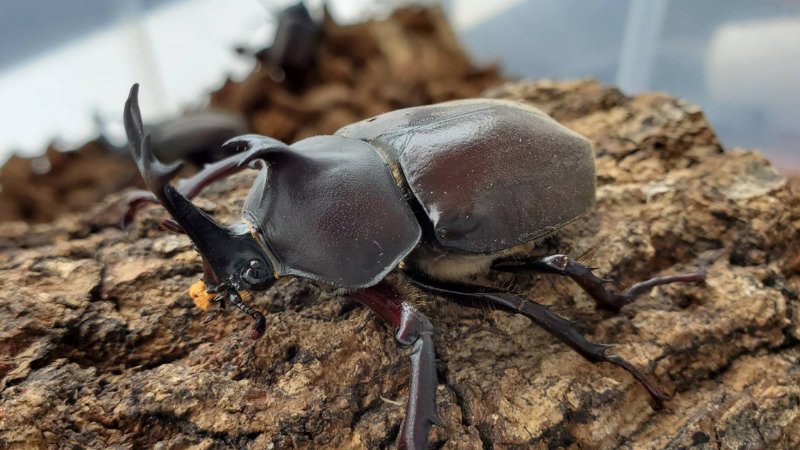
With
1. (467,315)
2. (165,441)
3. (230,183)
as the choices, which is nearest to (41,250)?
(230,183)

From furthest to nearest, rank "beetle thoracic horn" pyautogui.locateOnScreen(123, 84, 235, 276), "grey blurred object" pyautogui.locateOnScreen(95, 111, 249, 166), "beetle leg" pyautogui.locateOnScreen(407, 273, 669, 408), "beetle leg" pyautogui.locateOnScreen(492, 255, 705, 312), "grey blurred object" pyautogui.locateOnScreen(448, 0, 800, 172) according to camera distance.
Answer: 1. "grey blurred object" pyautogui.locateOnScreen(95, 111, 249, 166)
2. "grey blurred object" pyautogui.locateOnScreen(448, 0, 800, 172)
3. "beetle leg" pyautogui.locateOnScreen(492, 255, 705, 312)
4. "beetle leg" pyautogui.locateOnScreen(407, 273, 669, 408)
5. "beetle thoracic horn" pyautogui.locateOnScreen(123, 84, 235, 276)

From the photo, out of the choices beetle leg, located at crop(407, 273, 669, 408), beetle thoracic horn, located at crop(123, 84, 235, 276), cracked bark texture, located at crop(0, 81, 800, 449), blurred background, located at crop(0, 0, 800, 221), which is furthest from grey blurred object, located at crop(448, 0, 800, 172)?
beetle thoracic horn, located at crop(123, 84, 235, 276)

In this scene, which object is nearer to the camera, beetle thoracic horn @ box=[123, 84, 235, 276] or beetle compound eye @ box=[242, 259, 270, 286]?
beetle thoracic horn @ box=[123, 84, 235, 276]

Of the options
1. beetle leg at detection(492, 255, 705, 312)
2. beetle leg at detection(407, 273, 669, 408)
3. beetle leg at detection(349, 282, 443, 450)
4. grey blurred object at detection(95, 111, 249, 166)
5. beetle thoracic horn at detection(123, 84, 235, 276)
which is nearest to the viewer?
beetle thoracic horn at detection(123, 84, 235, 276)

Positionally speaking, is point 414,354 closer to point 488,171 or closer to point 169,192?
point 488,171

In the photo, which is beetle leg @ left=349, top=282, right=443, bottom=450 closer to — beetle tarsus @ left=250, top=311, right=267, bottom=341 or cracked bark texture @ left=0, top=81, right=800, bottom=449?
cracked bark texture @ left=0, top=81, right=800, bottom=449

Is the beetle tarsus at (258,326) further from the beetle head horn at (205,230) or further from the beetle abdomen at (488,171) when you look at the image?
the beetle abdomen at (488,171)

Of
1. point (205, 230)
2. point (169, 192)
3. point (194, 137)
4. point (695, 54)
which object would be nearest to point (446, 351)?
point (205, 230)
